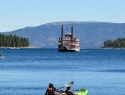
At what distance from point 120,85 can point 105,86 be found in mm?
2535

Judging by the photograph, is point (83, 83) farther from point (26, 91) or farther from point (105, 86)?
point (26, 91)

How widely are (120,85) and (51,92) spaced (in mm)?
22733

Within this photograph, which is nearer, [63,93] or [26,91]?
[63,93]

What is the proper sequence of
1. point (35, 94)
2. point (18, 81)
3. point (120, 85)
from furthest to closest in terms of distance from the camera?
point (18, 81)
point (120, 85)
point (35, 94)

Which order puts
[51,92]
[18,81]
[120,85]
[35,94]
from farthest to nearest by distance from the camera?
1. [18,81]
2. [120,85]
3. [35,94]
4. [51,92]

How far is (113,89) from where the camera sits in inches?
2648

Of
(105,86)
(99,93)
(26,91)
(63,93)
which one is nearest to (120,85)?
(105,86)

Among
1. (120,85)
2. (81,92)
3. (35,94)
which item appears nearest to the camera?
(81,92)

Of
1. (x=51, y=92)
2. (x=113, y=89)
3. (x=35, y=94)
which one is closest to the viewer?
(x=51, y=92)

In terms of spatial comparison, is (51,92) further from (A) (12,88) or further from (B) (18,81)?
(B) (18,81)

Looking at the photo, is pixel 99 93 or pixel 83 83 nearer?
pixel 99 93

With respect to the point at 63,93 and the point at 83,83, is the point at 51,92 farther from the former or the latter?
the point at 83,83

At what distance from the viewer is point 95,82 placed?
251 feet

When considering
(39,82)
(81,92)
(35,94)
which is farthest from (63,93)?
(39,82)
